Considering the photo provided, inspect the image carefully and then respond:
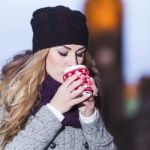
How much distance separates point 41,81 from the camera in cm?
298

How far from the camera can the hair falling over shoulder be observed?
2883mm

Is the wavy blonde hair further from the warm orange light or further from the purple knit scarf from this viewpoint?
the warm orange light

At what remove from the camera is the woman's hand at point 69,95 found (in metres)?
2.78

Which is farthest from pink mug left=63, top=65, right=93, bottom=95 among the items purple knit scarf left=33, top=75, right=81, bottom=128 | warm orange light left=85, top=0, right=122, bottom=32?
warm orange light left=85, top=0, right=122, bottom=32

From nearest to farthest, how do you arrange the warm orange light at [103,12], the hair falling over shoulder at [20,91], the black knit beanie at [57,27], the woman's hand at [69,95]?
the woman's hand at [69,95]
the hair falling over shoulder at [20,91]
the black knit beanie at [57,27]
the warm orange light at [103,12]

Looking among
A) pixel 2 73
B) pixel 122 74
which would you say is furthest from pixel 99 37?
pixel 2 73

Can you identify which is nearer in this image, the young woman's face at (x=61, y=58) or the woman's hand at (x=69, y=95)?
the woman's hand at (x=69, y=95)

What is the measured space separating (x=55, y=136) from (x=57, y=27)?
1.52ft

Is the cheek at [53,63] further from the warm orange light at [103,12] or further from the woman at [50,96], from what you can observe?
the warm orange light at [103,12]

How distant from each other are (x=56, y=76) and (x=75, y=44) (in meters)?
0.17

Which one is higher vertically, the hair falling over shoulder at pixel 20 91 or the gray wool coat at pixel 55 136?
the hair falling over shoulder at pixel 20 91

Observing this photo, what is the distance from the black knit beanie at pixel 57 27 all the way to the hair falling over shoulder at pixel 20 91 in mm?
61

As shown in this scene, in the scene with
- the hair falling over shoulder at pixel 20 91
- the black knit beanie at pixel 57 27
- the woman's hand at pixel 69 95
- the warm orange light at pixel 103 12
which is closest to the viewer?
the woman's hand at pixel 69 95

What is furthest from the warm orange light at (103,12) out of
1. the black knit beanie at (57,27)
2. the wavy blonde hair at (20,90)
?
the wavy blonde hair at (20,90)
